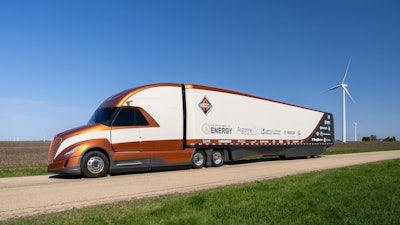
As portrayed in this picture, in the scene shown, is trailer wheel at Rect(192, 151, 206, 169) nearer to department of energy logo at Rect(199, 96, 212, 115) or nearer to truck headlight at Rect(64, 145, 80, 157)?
department of energy logo at Rect(199, 96, 212, 115)

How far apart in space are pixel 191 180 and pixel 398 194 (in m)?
5.79

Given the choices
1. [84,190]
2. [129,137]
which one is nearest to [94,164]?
[129,137]

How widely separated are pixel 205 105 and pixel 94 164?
5739 mm

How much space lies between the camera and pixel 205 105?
16625 mm

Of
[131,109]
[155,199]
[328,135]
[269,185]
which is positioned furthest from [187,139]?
[328,135]

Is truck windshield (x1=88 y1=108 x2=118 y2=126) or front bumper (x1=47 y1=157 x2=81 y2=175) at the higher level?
truck windshield (x1=88 y1=108 x2=118 y2=126)

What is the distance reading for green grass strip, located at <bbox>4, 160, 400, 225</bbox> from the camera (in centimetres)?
594

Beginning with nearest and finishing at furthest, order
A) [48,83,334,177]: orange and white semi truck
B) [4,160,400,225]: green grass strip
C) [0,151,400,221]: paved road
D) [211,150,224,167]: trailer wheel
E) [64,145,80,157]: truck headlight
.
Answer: [4,160,400,225]: green grass strip
[0,151,400,221]: paved road
[64,145,80,157]: truck headlight
[48,83,334,177]: orange and white semi truck
[211,150,224,167]: trailer wheel

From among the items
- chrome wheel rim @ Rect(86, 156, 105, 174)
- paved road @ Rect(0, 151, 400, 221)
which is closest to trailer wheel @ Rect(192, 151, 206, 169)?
paved road @ Rect(0, 151, 400, 221)

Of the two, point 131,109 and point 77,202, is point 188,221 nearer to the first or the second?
point 77,202

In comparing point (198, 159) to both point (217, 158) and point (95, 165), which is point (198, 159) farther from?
point (95, 165)

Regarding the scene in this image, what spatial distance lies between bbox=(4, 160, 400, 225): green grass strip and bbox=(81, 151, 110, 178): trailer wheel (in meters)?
5.20

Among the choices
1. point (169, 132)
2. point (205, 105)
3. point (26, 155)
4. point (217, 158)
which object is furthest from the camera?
point (26, 155)

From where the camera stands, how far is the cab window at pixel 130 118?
13660mm
